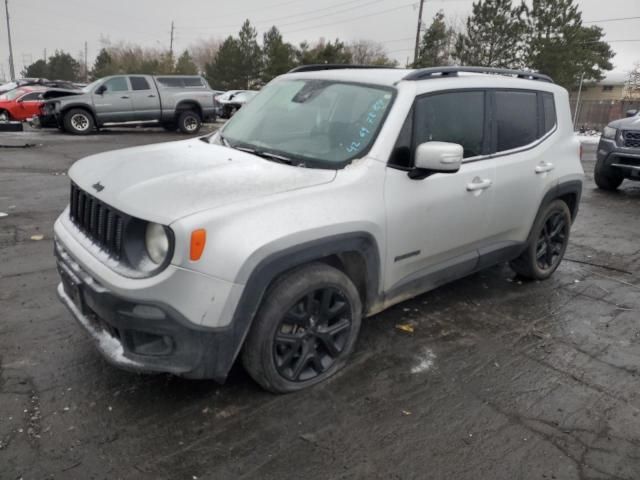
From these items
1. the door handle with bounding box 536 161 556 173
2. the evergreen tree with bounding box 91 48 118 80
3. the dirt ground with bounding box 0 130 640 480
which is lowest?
the dirt ground with bounding box 0 130 640 480

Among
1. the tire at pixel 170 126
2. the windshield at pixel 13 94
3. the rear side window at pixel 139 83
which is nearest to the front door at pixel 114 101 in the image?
the rear side window at pixel 139 83

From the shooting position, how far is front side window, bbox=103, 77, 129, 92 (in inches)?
669

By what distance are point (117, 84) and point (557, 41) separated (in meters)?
30.9

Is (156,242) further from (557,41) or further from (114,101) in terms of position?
(557,41)

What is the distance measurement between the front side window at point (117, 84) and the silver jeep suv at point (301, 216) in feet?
47.8

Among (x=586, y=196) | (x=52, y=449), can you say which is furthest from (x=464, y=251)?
(x=586, y=196)

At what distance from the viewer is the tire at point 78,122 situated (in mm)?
16758

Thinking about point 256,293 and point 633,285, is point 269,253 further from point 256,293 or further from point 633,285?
point 633,285

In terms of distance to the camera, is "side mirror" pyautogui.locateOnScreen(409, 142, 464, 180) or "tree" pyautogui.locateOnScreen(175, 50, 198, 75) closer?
"side mirror" pyautogui.locateOnScreen(409, 142, 464, 180)

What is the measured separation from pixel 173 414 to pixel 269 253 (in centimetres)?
104

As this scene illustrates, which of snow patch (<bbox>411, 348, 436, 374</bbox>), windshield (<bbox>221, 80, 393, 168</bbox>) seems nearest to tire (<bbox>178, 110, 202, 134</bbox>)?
windshield (<bbox>221, 80, 393, 168</bbox>)

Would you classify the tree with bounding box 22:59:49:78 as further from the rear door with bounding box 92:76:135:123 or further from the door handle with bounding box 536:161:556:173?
the door handle with bounding box 536:161:556:173

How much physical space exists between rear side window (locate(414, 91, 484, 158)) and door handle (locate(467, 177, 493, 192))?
0.62 feet

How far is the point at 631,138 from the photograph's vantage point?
925 centimetres
